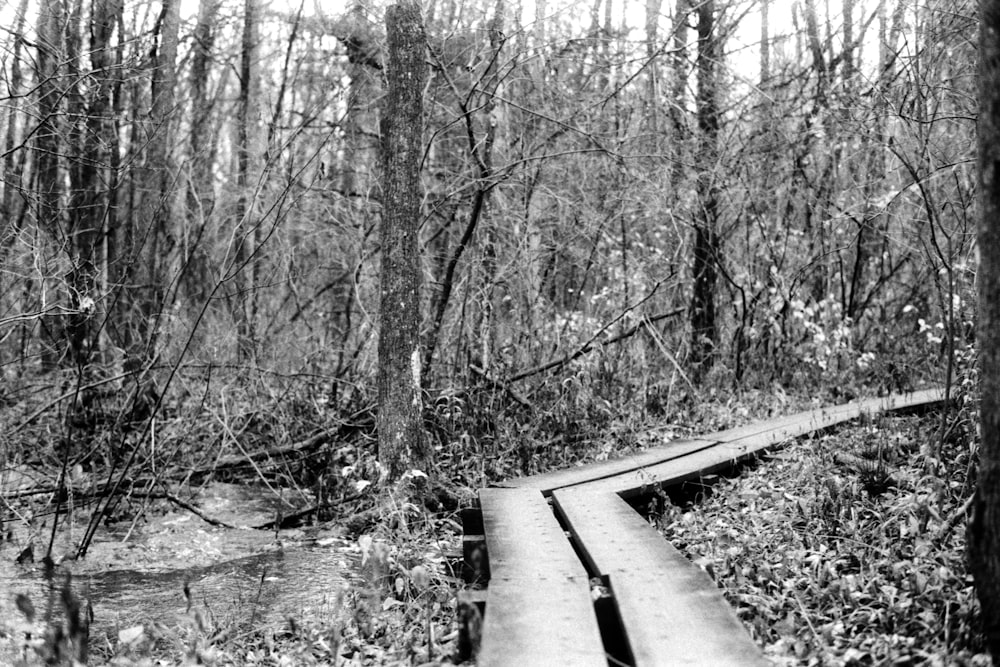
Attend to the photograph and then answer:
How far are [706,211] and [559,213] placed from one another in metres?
2.24

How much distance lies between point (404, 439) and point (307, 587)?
1687 mm

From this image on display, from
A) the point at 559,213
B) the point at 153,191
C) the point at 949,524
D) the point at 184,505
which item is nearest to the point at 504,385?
the point at 559,213

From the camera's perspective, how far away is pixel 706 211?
40.8 feet

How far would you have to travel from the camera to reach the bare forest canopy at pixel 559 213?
10.6 meters

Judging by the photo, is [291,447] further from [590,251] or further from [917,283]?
[917,283]

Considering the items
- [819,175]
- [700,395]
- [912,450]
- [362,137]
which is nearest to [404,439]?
[912,450]

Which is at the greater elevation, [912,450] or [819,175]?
[819,175]

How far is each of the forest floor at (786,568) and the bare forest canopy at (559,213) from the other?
2331 millimetres

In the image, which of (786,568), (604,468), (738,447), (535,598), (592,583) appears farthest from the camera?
(738,447)

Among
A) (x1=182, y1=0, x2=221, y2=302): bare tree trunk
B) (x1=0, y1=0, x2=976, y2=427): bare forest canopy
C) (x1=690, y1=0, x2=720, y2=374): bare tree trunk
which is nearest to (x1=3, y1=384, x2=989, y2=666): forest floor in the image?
(x1=0, y1=0, x2=976, y2=427): bare forest canopy

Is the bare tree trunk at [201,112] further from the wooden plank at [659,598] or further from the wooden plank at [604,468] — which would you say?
the wooden plank at [659,598]

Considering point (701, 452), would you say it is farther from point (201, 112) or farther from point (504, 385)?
point (201, 112)

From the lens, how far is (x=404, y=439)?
7.97 m

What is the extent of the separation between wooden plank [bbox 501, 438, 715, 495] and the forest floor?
511 mm
